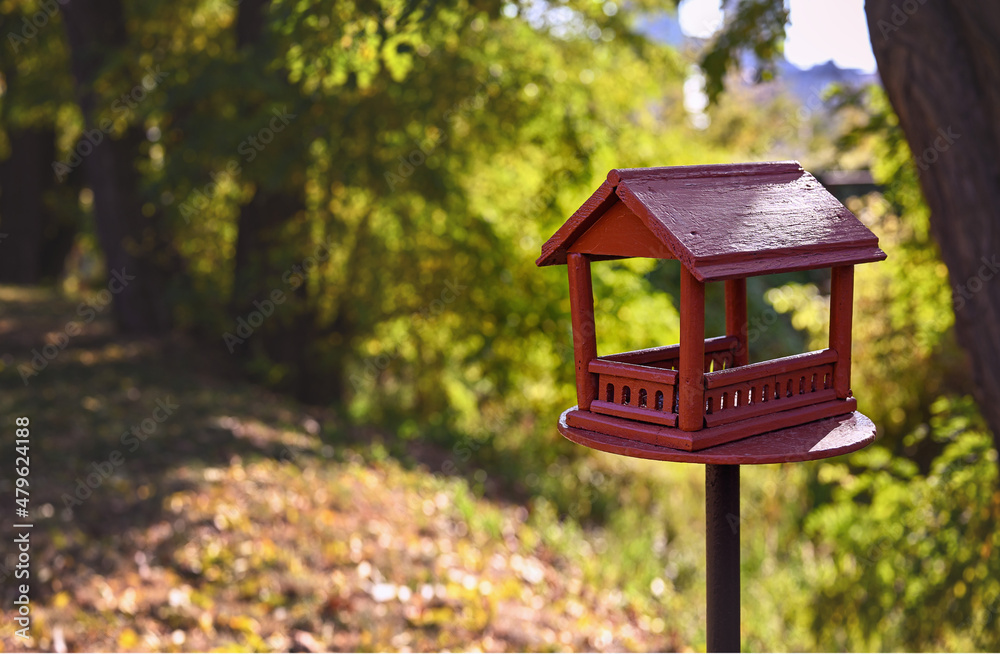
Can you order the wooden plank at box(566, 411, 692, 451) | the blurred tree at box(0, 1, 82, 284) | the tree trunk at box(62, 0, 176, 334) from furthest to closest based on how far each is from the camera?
the blurred tree at box(0, 1, 82, 284)
the tree trunk at box(62, 0, 176, 334)
the wooden plank at box(566, 411, 692, 451)

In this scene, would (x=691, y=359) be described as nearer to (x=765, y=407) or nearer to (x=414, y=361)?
(x=765, y=407)

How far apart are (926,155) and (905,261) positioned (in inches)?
128

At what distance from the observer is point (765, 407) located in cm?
268

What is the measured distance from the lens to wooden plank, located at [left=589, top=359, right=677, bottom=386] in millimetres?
2578

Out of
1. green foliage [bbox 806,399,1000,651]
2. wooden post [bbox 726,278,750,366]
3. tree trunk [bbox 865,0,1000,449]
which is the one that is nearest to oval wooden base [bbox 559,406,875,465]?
wooden post [bbox 726,278,750,366]

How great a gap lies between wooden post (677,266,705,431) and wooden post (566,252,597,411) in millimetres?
336

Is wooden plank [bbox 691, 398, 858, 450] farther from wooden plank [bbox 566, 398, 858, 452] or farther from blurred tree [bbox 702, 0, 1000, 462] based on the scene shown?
blurred tree [bbox 702, 0, 1000, 462]

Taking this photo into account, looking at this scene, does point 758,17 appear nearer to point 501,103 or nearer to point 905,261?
point 905,261

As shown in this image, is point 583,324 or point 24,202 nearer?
point 583,324

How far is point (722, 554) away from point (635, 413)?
0.58 m

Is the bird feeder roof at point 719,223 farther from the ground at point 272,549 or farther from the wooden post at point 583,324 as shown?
the ground at point 272,549

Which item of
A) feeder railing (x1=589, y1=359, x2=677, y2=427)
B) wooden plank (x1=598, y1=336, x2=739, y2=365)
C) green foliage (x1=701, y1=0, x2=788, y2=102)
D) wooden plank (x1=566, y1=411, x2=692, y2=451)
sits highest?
green foliage (x1=701, y1=0, x2=788, y2=102)

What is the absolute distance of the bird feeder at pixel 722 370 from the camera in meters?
2.46

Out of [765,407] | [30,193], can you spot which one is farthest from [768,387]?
[30,193]
